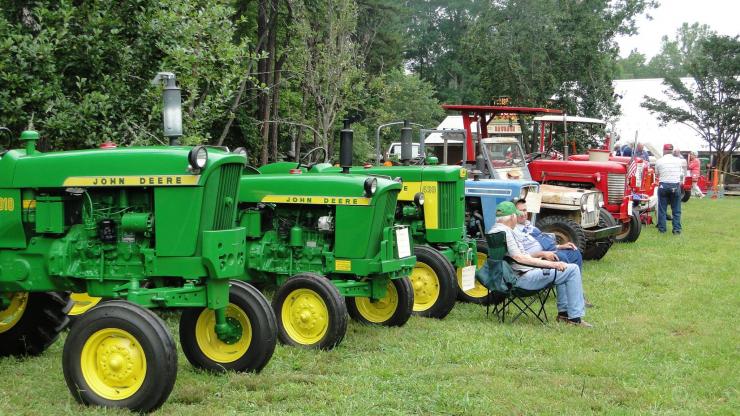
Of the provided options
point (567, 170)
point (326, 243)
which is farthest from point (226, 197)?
point (567, 170)

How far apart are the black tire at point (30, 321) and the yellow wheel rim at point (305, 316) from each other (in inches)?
65.1

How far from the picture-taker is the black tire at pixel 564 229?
11.3 metres

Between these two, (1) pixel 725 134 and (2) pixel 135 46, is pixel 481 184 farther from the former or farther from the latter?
(1) pixel 725 134

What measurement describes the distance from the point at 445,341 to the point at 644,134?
96.4 feet

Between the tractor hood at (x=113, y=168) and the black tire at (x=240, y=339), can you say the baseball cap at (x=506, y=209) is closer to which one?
the black tire at (x=240, y=339)

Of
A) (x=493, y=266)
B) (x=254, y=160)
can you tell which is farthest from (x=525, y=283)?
(x=254, y=160)

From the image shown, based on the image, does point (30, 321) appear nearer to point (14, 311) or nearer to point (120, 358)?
point (14, 311)

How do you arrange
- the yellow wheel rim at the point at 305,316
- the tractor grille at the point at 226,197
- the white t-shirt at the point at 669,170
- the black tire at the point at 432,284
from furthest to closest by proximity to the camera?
1. the white t-shirt at the point at 669,170
2. the black tire at the point at 432,284
3. the yellow wheel rim at the point at 305,316
4. the tractor grille at the point at 226,197

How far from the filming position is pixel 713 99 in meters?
34.0

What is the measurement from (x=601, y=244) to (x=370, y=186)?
6.69 meters

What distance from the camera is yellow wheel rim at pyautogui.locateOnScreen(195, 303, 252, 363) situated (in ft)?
18.4

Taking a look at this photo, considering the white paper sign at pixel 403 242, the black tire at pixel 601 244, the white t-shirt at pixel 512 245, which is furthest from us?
the black tire at pixel 601 244

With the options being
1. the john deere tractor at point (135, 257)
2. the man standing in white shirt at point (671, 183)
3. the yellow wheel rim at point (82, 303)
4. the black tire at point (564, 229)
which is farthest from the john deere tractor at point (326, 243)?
the man standing in white shirt at point (671, 183)

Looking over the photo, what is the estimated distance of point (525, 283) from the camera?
25.8 ft
